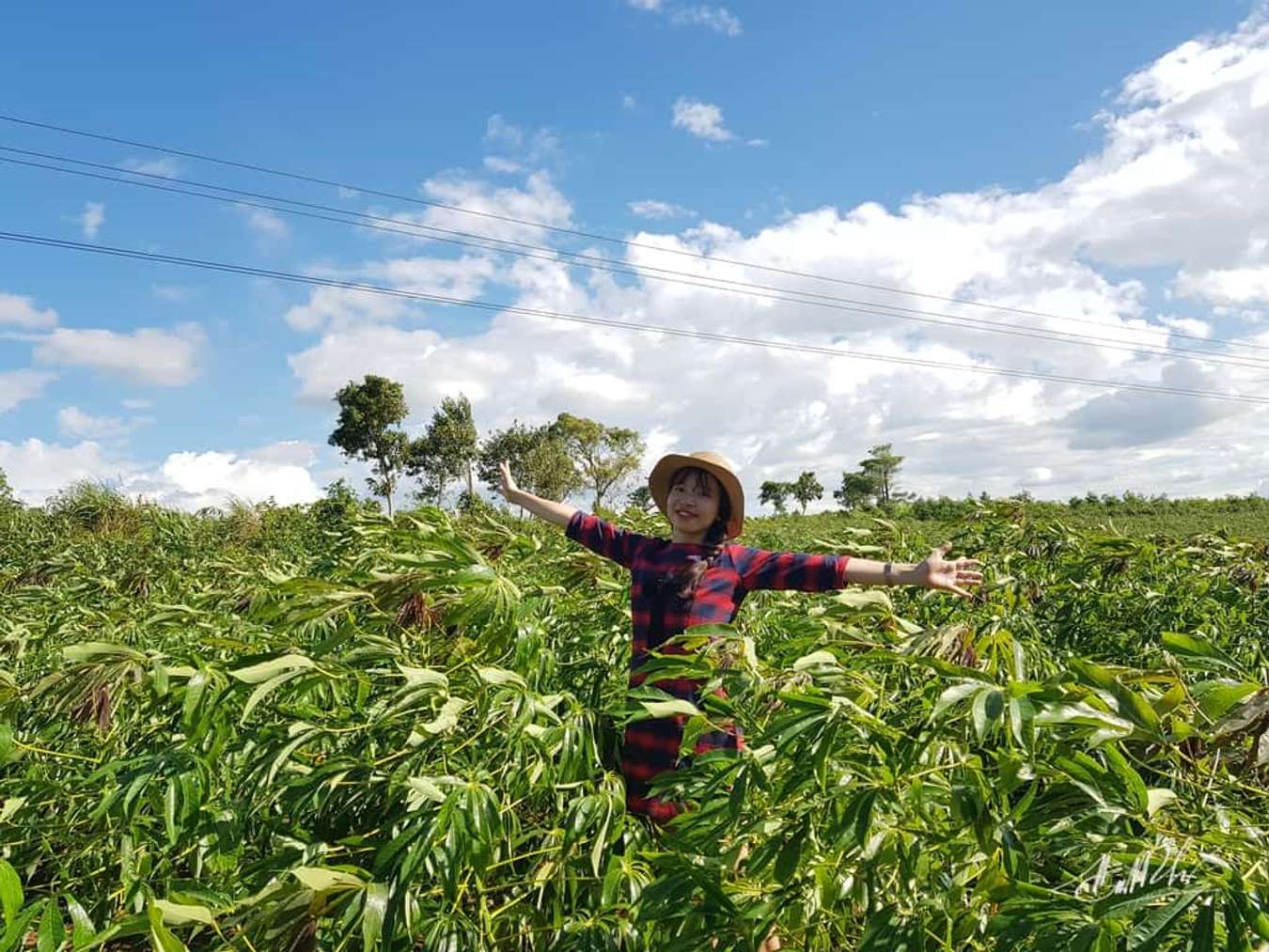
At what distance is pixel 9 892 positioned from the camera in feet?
3.15

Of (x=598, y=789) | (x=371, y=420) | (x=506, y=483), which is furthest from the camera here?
(x=371, y=420)

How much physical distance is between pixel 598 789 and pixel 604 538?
86cm

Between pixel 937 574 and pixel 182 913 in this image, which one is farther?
pixel 937 574

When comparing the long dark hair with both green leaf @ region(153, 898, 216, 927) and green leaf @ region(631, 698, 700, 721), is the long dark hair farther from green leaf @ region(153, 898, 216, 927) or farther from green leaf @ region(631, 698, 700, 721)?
green leaf @ region(153, 898, 216, 927)

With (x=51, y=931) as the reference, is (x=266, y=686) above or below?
above

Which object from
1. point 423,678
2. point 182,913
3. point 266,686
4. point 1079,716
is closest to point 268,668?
point 266,686

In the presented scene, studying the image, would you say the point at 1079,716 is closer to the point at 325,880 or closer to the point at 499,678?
the point at 499,678

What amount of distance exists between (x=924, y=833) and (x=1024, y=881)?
0.15 meters

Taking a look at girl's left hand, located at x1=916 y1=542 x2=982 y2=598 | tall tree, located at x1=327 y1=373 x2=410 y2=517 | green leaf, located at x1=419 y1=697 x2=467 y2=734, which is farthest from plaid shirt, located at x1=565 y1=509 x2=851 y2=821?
tall tree, located at x1=327 y1=373 x2=410 y2=517

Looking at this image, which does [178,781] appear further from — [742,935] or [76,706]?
[742,935]

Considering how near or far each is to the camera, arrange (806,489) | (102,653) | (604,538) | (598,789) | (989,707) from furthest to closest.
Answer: (806,489) < (604,538) < (598,789) < (102,653) < (989,707)

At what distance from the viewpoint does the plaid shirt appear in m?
1.88

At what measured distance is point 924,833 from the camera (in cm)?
102

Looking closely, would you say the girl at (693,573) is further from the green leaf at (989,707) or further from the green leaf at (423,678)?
the green leaf at (989,707)
